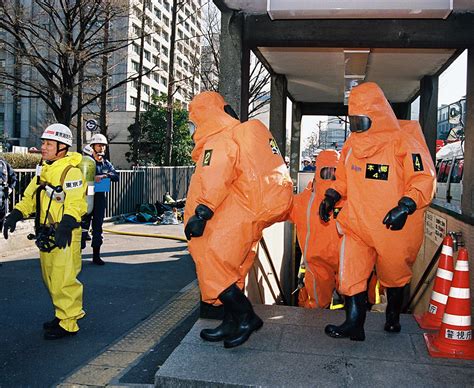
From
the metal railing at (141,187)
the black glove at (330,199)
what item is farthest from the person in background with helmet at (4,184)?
the black glove at (330,199)

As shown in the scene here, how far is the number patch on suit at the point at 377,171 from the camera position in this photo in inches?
151

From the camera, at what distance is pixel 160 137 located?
28.3 metres

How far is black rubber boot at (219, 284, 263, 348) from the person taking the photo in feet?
12.2

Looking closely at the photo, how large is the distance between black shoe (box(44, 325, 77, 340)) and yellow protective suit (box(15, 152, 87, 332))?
44 millimetres

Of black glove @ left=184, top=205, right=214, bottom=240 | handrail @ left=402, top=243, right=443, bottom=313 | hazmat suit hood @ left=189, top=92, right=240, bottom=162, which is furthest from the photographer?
handrail @ left=402, top=243, right=443, bottom=313

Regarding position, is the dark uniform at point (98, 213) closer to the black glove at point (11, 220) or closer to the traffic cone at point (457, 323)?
the black glove at point (11, 220)

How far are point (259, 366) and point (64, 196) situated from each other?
7.77 ft

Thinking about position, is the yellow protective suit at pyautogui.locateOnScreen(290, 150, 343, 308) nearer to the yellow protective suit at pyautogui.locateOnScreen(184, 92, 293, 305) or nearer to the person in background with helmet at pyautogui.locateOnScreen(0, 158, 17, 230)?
the yellow protective suit at pyautogui.locateOnScreen(184, 92, 293, 305)

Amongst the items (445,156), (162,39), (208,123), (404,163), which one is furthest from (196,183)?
(162,39)

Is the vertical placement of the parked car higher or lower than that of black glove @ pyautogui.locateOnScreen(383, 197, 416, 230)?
higher

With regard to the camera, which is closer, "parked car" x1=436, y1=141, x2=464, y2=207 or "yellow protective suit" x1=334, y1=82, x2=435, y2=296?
"yellow protective suit" x1=334, y1=82, x2=435, y2=296

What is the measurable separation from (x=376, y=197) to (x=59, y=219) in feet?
9.24

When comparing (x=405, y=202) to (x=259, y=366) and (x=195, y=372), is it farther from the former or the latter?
(x=195, y=372)

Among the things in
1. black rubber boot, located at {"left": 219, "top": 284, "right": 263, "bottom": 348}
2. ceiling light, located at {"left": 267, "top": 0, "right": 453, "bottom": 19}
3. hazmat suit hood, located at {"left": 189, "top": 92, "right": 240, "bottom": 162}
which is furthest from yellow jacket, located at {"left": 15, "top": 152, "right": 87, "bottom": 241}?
ceiling light, located at {"left": 267, "top": 0, "right": 453, "bottom": 19}
